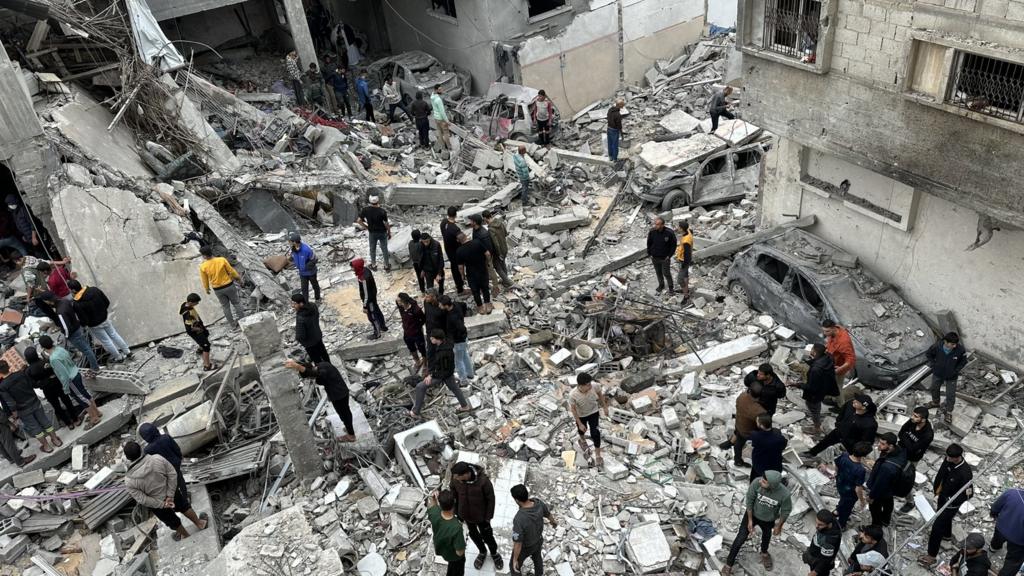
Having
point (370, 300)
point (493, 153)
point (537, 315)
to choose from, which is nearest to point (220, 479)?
point (370, 300)

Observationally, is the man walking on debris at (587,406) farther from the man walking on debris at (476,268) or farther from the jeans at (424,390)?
the man walking on debris at (476,268)

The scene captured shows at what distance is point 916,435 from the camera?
7.52 metres

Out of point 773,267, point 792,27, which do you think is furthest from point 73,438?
point 792,27

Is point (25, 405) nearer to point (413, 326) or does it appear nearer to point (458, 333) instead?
point (413, 326)

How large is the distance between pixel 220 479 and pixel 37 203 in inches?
280

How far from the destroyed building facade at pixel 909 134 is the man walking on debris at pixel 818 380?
8.88 feet

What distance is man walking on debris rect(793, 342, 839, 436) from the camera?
8.62 metres

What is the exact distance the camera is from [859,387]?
9.76 meters

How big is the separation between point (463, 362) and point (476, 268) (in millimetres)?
1771

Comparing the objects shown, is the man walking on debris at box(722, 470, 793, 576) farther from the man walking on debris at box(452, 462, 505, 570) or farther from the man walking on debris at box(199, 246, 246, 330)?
the man walking on debris at box(199, 246, 246, 330)

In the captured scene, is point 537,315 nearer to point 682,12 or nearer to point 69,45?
point 69,45

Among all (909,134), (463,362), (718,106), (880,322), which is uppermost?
(909,134)

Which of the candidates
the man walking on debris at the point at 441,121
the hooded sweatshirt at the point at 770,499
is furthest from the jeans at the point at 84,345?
the man walking on debris at the point at 441,121

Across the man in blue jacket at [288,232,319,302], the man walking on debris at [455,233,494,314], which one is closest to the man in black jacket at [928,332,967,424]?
the man walking on debris at [455,233,494,314]
